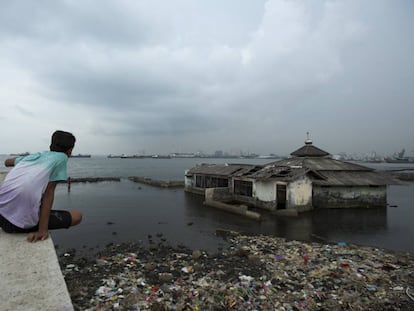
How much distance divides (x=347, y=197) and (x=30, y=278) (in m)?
22.2

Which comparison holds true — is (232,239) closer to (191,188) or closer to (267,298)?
(267,298)

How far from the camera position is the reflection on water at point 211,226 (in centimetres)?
1188

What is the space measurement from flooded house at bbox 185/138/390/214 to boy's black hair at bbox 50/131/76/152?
16170 millimetres

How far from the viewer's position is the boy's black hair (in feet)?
9.79

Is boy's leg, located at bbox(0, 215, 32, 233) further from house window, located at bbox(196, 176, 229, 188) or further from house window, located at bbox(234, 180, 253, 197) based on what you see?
house window, located at bbox(196, 176, 229, 188)

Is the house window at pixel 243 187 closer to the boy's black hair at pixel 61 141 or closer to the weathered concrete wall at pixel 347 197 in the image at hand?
the weathered concrete wall at pixel 347 197

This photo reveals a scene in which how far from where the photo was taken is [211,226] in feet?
47.3

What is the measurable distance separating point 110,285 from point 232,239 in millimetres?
6495

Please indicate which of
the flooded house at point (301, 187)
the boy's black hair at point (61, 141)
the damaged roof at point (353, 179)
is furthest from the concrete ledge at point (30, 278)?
the damaged roof at point (353, 179)

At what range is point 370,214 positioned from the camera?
18031 millimetres

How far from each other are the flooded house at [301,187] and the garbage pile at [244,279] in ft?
26.0

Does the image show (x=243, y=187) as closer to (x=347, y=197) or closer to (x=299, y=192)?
(x=299, y=192)

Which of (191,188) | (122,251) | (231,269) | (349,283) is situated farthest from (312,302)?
(191,188)

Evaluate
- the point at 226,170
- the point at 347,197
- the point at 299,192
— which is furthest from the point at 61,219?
the point at 347,197
